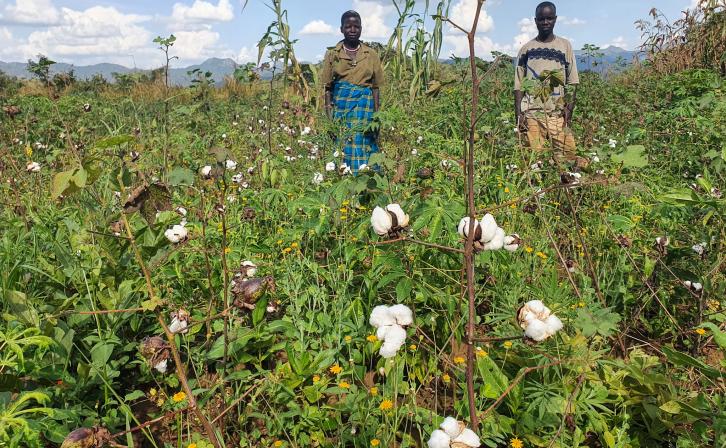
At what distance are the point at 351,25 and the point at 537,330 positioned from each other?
13.4 ft

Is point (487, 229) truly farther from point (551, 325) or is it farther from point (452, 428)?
point (452, 428)

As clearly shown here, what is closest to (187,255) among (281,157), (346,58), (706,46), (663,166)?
(281,157)

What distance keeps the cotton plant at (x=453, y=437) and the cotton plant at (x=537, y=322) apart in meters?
0.22

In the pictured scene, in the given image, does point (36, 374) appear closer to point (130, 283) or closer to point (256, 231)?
point (130, 283)

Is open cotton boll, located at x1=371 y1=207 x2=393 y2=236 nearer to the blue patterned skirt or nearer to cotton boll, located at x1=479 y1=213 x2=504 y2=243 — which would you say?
cotton boll, located at x1=479 y1=213 x2=504 y2=243

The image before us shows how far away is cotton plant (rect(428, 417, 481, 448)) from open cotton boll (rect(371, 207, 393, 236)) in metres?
0.42

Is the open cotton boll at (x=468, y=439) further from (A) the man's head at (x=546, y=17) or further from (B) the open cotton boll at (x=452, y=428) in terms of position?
(A) the man's head at (x=546, y=17)

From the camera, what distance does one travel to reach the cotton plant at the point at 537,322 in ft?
3.07

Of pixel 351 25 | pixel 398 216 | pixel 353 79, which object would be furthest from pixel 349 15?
pixel 398 216

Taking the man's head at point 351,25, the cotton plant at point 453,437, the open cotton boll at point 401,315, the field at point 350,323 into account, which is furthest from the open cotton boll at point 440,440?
the man's head at point 351,25

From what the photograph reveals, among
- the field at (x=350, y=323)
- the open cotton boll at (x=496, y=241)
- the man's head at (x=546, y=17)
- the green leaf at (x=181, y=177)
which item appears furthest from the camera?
the man's head at (x=546, y=17)

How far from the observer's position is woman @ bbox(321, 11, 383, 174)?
4.47 meters

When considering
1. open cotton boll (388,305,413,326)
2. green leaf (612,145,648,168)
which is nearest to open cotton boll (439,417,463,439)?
open cotton boll (388,305,413,326)

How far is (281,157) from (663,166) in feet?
10.7
